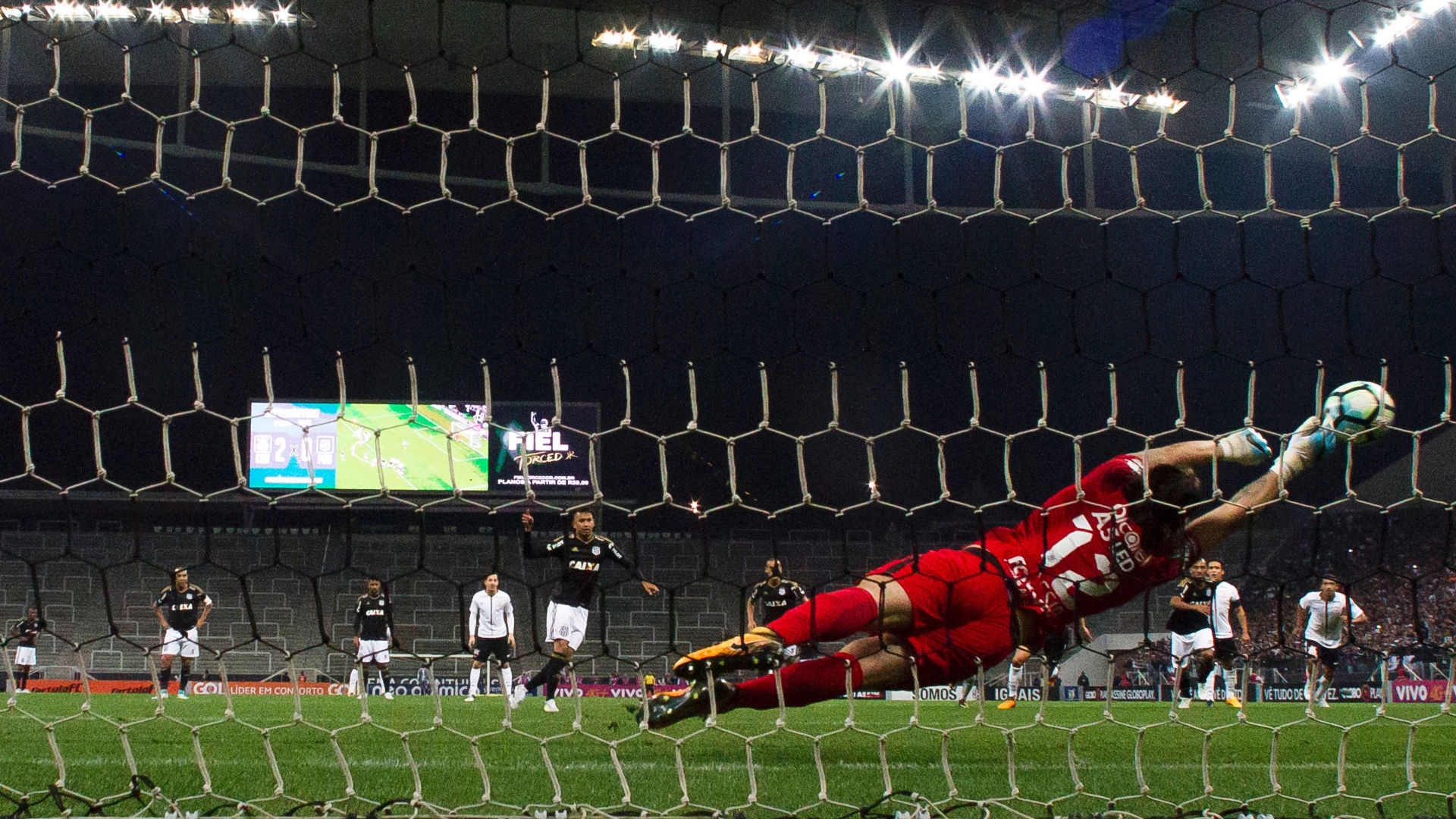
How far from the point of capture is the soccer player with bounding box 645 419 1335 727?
349 centimetres

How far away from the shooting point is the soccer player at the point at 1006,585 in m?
3.49

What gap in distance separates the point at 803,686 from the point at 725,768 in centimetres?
62

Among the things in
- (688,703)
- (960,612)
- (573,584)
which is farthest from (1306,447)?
(573,584)

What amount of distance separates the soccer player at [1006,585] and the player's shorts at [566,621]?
5.52 metres

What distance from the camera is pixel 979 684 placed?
10.8 feet

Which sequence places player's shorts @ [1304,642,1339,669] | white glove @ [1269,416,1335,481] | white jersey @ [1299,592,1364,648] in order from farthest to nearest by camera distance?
1. white jersey @ [1299,592,1364,648]
2. player's shorts @ [1304,642,1339,669]
3. white glove @ [1269,416,1335,481]

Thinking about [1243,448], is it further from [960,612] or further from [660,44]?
[660,44]

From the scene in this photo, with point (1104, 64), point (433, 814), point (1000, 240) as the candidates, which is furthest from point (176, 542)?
point (433, 814)

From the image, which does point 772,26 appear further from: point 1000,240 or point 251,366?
point 251,366

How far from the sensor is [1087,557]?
4059 millimetres

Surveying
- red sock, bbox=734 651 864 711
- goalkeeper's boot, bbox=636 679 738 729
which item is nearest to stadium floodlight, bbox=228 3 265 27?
goalkeeper's boot, bbox=636 679 738 729

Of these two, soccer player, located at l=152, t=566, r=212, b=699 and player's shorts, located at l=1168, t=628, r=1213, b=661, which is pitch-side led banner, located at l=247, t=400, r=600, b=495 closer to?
soccer player, located at l=152, t=566, r=212, b=699

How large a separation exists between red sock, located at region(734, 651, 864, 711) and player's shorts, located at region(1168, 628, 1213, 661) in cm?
798

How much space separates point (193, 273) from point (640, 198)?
21.0 feet
